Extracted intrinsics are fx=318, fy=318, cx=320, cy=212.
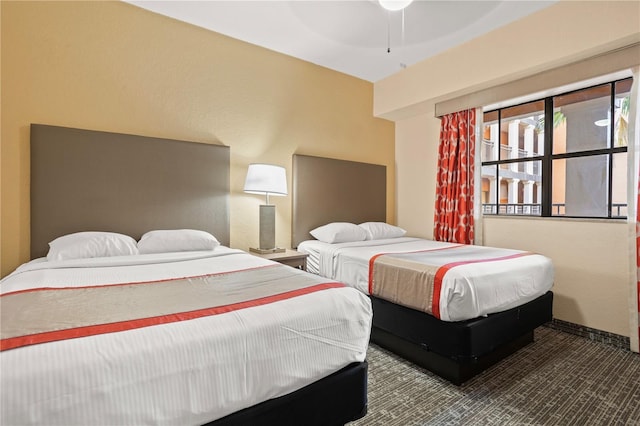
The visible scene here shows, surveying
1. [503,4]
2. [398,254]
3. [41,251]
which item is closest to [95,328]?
[41,251]

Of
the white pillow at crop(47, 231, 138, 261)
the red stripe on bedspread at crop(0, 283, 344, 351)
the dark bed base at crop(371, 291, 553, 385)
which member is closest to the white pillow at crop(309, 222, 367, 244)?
the dark bed base at crop(371, 291, 553, 385)

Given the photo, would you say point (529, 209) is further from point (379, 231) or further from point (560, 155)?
point (379, 231)

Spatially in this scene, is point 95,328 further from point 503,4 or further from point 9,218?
point 503,4

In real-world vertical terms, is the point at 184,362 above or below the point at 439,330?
above

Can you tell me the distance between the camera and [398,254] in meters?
2.66

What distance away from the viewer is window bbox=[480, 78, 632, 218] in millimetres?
2871

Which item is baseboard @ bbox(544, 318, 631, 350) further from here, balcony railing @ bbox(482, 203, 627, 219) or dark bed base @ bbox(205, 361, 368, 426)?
dark bed base @ bbox(205, 361, 368, 426)

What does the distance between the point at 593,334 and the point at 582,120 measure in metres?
1.99

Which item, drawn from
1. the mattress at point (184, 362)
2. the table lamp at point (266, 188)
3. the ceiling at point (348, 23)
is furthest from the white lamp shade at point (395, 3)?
the mattress at point (184, 362)

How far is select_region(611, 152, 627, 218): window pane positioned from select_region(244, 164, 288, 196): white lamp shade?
3055mm

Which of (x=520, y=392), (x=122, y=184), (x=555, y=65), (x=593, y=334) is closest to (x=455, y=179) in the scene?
(x=555, y=65)

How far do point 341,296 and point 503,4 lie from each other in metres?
2.85

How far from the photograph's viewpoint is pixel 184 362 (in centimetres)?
98

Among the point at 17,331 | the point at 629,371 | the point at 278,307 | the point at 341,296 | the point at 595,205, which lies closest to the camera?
the point at 17,331
